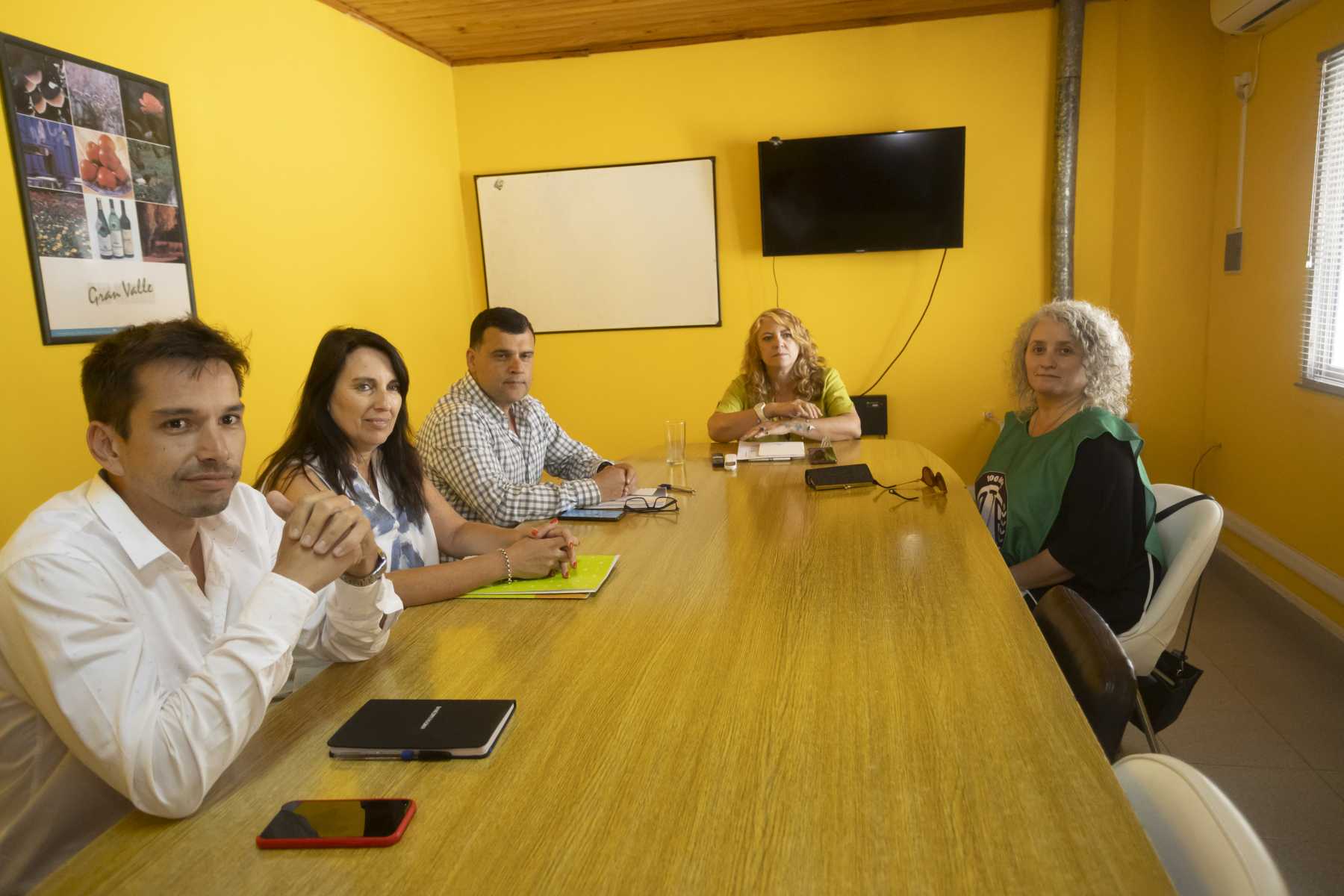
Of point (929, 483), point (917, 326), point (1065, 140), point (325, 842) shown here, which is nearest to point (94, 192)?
point (325, 842)

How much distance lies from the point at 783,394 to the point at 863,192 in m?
1.51

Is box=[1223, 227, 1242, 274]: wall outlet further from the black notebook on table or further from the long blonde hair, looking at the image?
the black notebook on table

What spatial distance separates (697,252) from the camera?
466 centimetres

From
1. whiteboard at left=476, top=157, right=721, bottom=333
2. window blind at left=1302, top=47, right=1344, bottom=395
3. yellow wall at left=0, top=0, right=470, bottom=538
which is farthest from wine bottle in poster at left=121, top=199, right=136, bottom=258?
window blind at left=1302, top=47, right=1344, bottom=395

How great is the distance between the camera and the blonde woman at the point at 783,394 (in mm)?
3211

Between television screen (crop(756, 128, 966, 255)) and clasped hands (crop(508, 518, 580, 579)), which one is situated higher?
television screen (crop(756, 128, 966, 255))

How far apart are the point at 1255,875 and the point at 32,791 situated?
1.37 meters

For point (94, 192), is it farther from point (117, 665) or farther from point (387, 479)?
point (117, 665)

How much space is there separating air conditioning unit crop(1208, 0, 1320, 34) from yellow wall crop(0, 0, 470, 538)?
3594mm

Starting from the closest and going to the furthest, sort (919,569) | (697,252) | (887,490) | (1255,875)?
(1255,875) → (919,569) → (887,490) → (697,252)

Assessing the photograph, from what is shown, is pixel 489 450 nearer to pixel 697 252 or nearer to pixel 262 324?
pixel 262 324

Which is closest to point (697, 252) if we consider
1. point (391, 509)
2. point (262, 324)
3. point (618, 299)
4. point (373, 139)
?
point (618, 299)

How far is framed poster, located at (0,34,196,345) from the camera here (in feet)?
7.78

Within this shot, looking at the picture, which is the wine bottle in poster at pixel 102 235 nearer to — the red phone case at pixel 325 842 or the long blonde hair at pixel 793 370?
the long blonde hair at pixel 793 370
